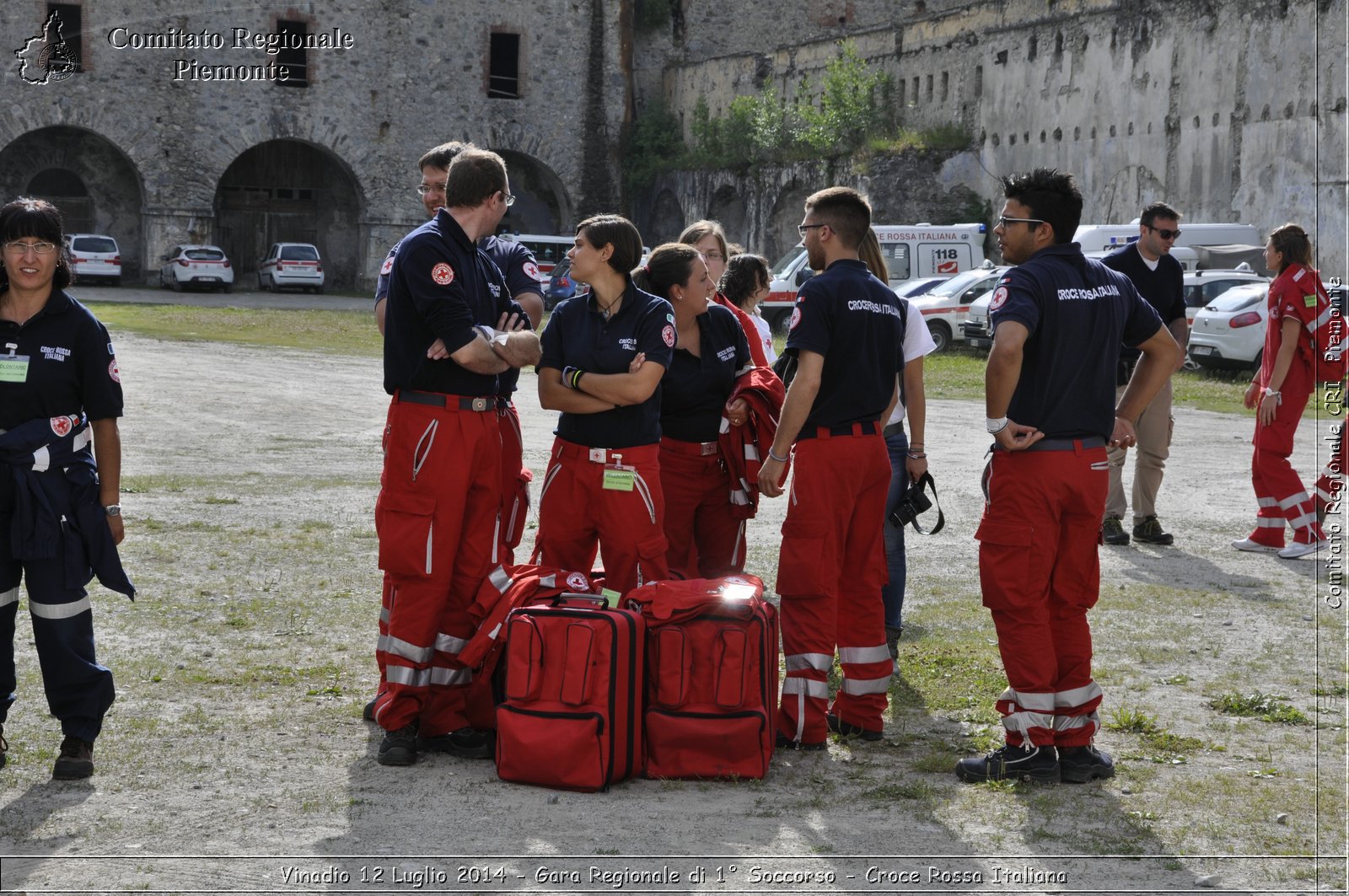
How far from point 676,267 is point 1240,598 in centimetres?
396

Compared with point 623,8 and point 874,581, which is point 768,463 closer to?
point 874,581

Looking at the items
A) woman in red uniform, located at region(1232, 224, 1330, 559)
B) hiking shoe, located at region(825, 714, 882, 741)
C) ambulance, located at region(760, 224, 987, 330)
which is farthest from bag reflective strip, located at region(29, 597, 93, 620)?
ambulance, located at region(760, 224, 987, 330)

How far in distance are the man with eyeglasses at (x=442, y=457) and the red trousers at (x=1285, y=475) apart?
5697 millimetres

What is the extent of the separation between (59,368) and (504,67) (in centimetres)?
3832

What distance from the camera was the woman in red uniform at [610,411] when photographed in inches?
208

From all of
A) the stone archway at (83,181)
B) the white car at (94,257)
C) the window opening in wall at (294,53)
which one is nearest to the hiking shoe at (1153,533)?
the white car at (94,257)

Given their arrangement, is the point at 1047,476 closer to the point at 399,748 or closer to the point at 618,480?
the point at 618,480

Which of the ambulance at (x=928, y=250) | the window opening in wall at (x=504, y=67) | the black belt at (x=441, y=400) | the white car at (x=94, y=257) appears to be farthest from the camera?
the window opening in wall at (x=504, y=67)

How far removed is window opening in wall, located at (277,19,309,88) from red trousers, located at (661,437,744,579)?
36.0m

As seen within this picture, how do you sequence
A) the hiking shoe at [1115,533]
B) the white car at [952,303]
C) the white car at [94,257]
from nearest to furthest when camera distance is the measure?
1. the hiking shoe at [1115,533]
2. the white car at [952,303]
3. the white car at [94,257]

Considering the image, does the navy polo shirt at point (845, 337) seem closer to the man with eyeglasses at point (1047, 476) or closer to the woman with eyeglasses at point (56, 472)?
the man with eyeglasses at point (1047, 476)

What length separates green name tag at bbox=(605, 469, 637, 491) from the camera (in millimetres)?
5273

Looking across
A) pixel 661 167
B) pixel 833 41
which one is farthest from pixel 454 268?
pixel 661 167

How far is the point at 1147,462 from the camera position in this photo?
9.39 m
